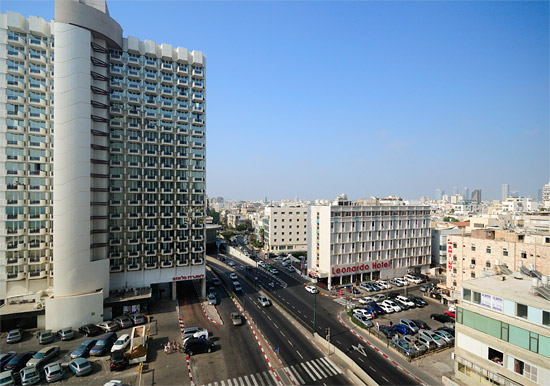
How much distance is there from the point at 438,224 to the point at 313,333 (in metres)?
78.4

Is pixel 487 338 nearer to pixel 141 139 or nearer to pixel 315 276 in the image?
pixel 315 276

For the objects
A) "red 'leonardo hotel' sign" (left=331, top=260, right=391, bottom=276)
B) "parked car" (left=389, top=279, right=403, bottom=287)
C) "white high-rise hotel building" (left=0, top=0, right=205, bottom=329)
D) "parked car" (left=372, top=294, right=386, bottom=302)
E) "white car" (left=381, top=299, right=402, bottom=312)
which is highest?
"white high-rise hotel building" (left=0, top=0, right=205, bottom=329)

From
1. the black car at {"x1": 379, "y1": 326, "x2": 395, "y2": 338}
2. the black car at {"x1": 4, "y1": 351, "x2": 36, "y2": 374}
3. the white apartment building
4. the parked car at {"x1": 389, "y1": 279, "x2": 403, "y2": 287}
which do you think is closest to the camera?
the black car at {"x1": 4, "y1": 351, "x2": 36, "y2": 374}

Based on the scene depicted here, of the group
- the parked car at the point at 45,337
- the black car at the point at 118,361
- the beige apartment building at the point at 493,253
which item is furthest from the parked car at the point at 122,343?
the beige apartment building at the point at 493,253

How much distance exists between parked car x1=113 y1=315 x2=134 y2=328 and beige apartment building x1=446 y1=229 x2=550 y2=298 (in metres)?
57.2

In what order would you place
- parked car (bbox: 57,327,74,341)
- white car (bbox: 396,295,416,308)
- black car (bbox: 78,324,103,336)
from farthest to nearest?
white car (bbox: 396,295,416,308) → black car (bbox: 78,324,103,336) → parked car (bbox: 57,327,74,341)

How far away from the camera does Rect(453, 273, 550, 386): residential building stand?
23328 millimetres

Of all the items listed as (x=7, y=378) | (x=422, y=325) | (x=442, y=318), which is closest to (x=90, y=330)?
(x=7, y=378)

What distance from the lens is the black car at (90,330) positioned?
134ft

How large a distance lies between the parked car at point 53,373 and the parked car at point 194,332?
547 inches

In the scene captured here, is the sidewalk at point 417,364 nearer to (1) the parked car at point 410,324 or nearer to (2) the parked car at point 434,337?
(2) the parked car at point 434,337

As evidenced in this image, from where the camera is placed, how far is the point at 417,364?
1324 inches

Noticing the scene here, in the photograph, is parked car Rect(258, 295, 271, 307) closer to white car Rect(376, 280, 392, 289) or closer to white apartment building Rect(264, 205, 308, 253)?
white car Rect(376, 280, 392, 289)

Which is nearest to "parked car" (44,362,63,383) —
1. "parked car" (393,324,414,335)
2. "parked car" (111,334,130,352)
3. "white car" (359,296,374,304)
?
"parked car" (111,334,130,352)
